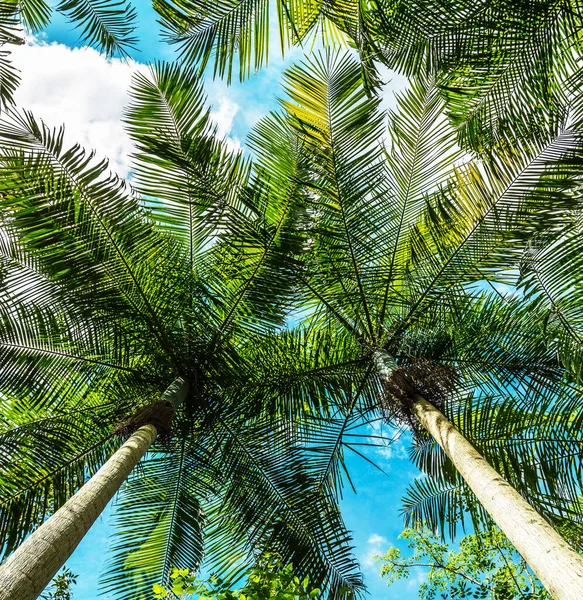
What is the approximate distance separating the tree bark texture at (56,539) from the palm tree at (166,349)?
1.16 m

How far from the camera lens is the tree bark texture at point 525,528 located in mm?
1977

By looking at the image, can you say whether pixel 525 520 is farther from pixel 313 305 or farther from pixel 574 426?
pixel 313 305

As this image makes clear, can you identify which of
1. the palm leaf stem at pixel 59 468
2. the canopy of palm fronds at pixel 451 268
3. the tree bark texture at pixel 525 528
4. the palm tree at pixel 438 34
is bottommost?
the tree bark texture at pixel 525 528

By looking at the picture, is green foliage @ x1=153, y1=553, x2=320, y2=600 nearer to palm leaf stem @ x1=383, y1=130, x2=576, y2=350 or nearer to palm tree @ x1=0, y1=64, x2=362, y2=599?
A: palm tree @ x1=0, y1=64, x2=362, y2=599

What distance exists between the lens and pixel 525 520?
235 cm

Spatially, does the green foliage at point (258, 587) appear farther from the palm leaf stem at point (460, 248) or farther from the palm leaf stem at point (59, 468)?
the palm leaf stem at point (460, 248)

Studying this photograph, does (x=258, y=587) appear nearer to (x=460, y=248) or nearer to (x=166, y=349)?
(x=166, y=349)

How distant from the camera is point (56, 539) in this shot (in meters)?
2.37

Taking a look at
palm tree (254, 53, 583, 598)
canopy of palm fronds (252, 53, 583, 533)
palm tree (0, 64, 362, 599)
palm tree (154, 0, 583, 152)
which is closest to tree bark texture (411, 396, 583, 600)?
palm tree (254, 53, 583, 598)

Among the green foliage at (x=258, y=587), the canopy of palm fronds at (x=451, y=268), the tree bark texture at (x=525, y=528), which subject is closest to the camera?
the tree bark texture at (x=525, y=528)

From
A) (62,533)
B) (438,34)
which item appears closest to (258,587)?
(62,533)

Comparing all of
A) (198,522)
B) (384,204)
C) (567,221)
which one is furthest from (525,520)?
(198,522)

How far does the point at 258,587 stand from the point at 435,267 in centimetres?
319

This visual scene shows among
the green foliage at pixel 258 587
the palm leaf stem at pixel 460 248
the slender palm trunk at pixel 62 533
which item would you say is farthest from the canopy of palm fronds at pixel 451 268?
the slender palm trunk at pixel 62 533
